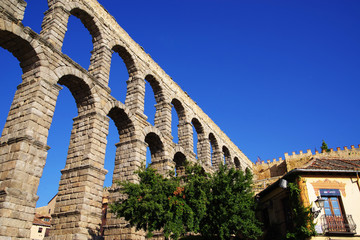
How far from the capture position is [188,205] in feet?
38.2

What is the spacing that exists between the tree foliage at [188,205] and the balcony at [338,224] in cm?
288

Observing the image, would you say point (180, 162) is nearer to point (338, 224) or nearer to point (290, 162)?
point (338, 224)

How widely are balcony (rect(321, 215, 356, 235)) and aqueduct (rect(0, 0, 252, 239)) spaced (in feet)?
A: 26.8

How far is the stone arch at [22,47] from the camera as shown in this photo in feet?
36.2

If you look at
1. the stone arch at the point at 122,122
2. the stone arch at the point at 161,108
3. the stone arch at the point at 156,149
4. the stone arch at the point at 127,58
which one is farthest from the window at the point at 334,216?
the stone arch at the point at 127,58

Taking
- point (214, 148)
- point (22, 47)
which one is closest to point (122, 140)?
point (22, 47)

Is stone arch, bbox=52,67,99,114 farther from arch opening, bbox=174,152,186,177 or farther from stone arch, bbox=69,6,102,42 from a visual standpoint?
arch opening, bbox=174,152,186,177

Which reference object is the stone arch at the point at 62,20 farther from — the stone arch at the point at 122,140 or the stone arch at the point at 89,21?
the stone arch at the point at 122,140

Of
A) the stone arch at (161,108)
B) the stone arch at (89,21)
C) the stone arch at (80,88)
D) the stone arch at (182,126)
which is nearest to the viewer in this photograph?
the stone arch at (80,88)

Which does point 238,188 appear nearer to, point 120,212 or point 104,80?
point 120,212

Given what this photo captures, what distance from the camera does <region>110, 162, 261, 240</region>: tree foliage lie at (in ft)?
35.2

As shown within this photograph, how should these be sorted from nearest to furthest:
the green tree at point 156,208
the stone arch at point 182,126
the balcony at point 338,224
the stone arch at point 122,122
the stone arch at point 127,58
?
the green tree at point 156,208 < the balcony at point 338,224 < the stone arch at point 122,122 < the stone arch at point 127,58 < the stone arch at point 182,126

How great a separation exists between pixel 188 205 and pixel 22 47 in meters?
8.91

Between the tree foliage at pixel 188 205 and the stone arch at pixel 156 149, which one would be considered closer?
the tree foliage at pixel 188 205
